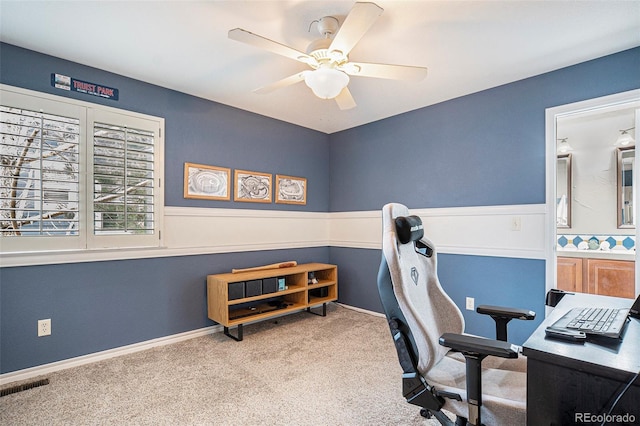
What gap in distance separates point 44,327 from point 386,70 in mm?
3122

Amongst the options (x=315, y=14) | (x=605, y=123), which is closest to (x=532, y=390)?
(x=315, y=14)

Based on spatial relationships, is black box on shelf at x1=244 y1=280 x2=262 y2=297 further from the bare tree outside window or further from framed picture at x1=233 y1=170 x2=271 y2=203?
the bare tree outside window

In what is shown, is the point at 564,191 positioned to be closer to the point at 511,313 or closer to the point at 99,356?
the point at 511,313

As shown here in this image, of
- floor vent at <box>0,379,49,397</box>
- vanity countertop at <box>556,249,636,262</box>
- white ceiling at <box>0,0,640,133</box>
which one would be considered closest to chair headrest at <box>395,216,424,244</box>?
white ceiling at <box>0,0,640,133</box>

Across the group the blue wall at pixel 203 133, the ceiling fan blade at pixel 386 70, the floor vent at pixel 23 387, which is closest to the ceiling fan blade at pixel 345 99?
the ceiling fan blade at pixel 386 70

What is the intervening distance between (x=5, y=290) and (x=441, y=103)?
13.5 ft

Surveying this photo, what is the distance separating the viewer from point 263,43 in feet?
5.55

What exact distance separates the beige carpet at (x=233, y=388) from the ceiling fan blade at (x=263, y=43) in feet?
7.11

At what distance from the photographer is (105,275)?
257 centimetres

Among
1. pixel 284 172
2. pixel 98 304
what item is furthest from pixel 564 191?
pixel 98 304

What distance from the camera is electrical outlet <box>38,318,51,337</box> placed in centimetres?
230

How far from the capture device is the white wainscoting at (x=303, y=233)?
2.61 m

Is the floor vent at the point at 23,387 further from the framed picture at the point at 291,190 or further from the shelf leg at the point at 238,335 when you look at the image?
the framed picture at the point at 291,190

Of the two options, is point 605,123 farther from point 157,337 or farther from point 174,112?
point 157,337
